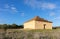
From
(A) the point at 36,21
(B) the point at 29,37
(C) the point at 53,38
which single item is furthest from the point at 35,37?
(A) the point at 36,21

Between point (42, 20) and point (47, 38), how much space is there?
29243 mm

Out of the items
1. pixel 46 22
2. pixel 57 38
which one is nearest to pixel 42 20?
pixel 46 22

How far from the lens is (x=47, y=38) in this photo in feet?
35.8

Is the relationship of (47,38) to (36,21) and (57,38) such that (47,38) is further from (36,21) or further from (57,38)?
(36,21)

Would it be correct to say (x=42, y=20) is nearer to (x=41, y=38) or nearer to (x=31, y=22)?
(x=31, y=22)

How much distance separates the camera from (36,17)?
133 ft

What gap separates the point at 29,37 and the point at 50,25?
30.6m

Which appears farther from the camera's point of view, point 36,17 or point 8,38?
point 36,17

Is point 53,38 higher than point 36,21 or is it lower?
lower

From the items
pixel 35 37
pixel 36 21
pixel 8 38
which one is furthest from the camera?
pixel 36 21

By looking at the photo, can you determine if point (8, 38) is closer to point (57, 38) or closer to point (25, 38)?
point (25, 38)

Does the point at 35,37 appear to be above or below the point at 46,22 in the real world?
below

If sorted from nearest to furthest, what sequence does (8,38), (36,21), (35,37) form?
(8,38) → (35,37) → (36,21)

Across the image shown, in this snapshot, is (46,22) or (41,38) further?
(46,22)
